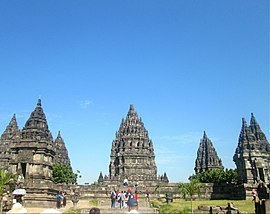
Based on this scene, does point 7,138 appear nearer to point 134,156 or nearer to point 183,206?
point 134,156

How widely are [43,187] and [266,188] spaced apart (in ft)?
62.5

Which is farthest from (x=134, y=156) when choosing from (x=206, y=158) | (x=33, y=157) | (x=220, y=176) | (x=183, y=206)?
(x=183, y=206)

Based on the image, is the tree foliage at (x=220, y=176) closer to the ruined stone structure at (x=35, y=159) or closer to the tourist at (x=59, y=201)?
the ruined stone structure at (x=35, y=159)

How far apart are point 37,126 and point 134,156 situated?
32723 mm

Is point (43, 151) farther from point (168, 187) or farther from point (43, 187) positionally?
point (168, 187)

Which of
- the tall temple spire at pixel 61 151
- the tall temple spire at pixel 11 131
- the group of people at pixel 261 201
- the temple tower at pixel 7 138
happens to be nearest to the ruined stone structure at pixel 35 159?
the group of people at pixel 261 201

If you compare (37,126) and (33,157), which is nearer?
(33,157)

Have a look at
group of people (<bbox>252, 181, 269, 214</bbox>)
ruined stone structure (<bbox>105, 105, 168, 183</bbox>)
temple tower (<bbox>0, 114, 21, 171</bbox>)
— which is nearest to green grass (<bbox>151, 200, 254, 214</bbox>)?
group of people (<bbox>252, 181, 269, 214</bbox>)

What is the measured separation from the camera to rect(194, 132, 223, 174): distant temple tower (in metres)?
67.4

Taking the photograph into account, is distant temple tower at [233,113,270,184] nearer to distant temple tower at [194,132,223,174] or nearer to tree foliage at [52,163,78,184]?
distant temple tower at [194,132,223,174]

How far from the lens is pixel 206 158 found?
227ft

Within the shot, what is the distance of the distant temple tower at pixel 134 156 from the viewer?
199 feet

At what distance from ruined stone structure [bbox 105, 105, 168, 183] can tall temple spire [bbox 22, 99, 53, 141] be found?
26.6m

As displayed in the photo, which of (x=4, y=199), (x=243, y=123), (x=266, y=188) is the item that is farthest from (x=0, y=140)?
(x=266, y=188)
